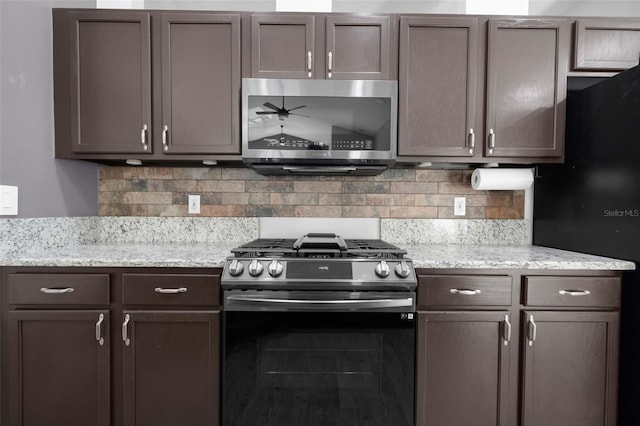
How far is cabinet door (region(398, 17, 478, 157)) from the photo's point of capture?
1861 millimetres

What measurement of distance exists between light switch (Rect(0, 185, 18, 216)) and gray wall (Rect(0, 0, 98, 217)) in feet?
0.09

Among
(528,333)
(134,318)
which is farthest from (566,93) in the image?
(134,318)

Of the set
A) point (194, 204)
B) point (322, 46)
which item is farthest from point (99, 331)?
point (322, 46)

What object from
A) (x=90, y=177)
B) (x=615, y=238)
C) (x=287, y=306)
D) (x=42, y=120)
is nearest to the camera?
(x=287, y=306)

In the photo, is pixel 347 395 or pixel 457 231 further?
pixel 457 231

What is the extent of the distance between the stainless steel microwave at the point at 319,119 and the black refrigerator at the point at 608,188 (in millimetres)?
1029

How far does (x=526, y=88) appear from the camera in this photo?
6.17 ft

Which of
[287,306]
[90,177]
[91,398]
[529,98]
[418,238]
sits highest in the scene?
[529,98]

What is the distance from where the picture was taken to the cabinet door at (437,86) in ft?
6.11

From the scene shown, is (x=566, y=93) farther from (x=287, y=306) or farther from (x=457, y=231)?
(x=287, y=306)

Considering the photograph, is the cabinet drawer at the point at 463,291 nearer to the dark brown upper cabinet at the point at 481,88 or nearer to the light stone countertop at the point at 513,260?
the light stone countertop at the point at 513,260

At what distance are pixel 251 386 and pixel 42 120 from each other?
1.79m

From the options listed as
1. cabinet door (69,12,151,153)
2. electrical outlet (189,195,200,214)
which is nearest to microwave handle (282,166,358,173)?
electrical outlet (189,195,200,214)

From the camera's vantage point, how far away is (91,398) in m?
1.55
